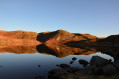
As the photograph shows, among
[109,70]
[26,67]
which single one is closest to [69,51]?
[26,67]

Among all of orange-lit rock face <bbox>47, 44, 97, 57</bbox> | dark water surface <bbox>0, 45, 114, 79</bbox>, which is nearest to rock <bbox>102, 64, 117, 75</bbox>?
dark water surface <bbox>0, 45, 114, 79</bbox>

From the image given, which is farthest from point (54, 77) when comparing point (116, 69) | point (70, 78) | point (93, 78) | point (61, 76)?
point (116, 69)

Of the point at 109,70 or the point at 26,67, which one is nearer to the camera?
the point at 109,70

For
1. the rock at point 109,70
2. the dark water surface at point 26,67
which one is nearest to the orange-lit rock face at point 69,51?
the dark water surface at point 26,67

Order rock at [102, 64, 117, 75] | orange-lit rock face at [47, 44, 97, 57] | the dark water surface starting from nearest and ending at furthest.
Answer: rock at [102, 64, 117, 75]
the dark water surface
orange-lit rock face at [47, 44, 97, 57]

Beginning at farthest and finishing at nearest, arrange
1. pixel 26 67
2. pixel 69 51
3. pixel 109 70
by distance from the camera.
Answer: pixel 69 51, pixel 26 67, pixel 109 70

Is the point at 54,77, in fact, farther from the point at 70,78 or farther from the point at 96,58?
the point at 96,58

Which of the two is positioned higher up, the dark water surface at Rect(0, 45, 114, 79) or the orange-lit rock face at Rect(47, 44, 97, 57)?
the orange-lit rock face at Rect(47, 44, 97, 57)

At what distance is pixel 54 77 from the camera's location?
22516mm

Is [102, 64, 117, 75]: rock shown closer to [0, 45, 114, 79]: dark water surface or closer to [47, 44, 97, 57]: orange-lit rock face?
[0, 45, 114, 79]: dark water surface

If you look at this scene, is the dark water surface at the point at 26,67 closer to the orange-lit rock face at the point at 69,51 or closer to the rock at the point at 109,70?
the rock at the point at 109,70

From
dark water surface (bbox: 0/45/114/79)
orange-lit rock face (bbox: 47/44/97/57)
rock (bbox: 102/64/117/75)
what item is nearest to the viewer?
rock (bbox: 102/64/117/75)

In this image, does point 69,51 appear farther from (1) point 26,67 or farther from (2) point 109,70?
(2) point 109,70

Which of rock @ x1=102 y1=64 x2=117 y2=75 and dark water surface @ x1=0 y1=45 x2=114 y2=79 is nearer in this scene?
rock @ x1=102 y1=64 x2=117 y2=75
